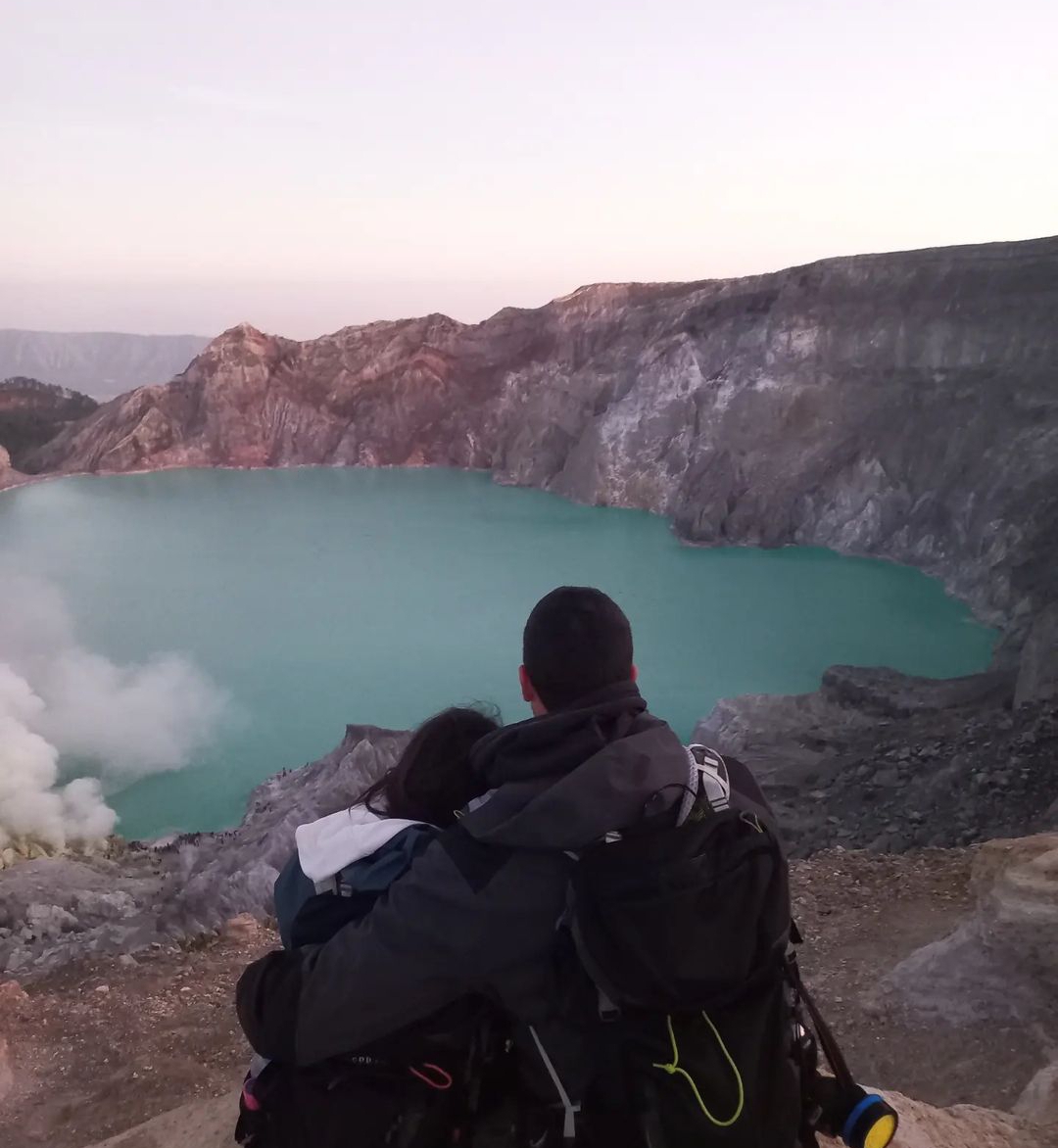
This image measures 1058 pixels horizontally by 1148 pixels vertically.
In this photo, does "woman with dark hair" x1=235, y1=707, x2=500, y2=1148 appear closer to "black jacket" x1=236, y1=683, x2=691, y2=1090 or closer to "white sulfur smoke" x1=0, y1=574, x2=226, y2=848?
"black jacket" x1=236, y1=683, x2=691, y2=1090

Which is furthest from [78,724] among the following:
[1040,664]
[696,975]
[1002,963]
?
[696,975]

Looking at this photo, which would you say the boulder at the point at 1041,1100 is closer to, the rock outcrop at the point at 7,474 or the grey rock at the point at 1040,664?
the grey rock at the point at 1040,664

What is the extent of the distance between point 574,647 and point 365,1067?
34.9 inches

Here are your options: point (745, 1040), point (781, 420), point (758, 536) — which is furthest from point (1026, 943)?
point (781, 420)

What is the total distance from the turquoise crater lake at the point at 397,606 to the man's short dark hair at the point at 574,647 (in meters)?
8.69

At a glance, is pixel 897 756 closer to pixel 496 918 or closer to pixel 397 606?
pixel 496 918

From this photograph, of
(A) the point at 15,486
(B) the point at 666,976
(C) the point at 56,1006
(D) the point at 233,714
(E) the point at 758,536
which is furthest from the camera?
(A) the point at 15,486

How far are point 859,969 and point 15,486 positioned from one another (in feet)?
144

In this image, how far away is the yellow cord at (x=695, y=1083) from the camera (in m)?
1.72

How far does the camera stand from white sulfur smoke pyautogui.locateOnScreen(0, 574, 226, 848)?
529 inches

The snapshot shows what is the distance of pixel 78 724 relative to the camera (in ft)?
53.9

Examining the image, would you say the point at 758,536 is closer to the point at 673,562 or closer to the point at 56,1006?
the point at 673,562

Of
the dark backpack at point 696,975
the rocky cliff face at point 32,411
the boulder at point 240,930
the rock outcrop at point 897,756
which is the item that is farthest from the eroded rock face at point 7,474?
the dark backpack at point 696,975

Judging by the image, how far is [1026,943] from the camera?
4695 mm
